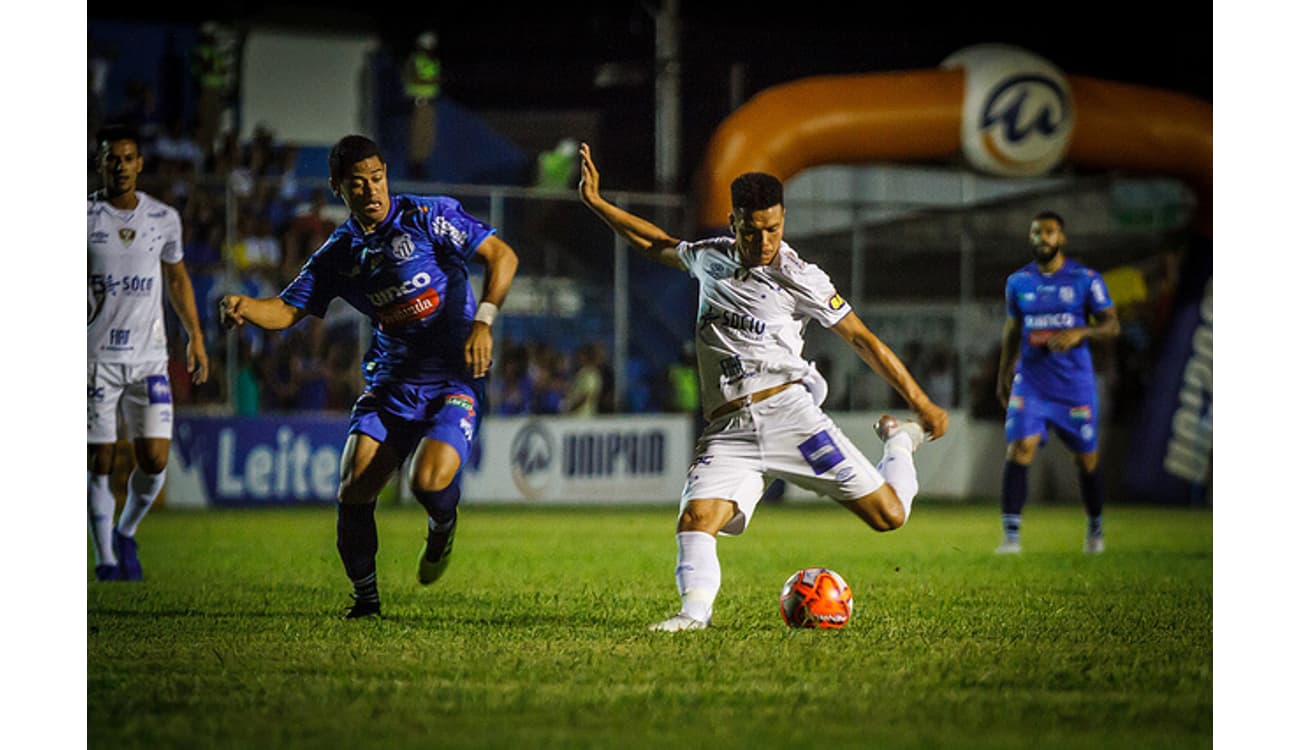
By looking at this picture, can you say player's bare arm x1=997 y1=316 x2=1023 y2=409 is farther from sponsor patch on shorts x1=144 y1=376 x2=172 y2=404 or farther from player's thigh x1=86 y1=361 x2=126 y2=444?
player's thigh x1=86 y1=361 x2=126 y2=444

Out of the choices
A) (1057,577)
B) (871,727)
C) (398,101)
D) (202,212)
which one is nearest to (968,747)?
(871,727)

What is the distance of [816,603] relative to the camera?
6.82 m

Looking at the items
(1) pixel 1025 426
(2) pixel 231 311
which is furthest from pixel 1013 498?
(2) pixel 231 311

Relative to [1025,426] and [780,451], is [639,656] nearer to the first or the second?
[780,451]

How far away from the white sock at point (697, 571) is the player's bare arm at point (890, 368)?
94 cm

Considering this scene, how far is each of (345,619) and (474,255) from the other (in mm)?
1667

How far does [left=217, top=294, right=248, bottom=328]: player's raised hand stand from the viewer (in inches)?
262

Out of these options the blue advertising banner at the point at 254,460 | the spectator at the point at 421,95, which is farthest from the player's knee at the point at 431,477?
the spectator at the point at 421,95

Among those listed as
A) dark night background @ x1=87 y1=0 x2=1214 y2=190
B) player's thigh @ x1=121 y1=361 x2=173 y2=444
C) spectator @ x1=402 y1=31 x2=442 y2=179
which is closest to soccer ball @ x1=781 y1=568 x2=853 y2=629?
player's thigh @ x1=121 y1=361 x2=173 y2=444

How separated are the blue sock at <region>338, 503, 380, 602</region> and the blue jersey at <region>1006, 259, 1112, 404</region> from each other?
16.9 ft

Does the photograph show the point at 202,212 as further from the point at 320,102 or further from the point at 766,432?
the point at 766,432

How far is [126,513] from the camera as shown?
926cm

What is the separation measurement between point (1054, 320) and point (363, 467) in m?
5.60

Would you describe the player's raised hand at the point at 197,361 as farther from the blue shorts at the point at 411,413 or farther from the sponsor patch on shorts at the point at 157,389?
the blue shorts at the point at 411,413
